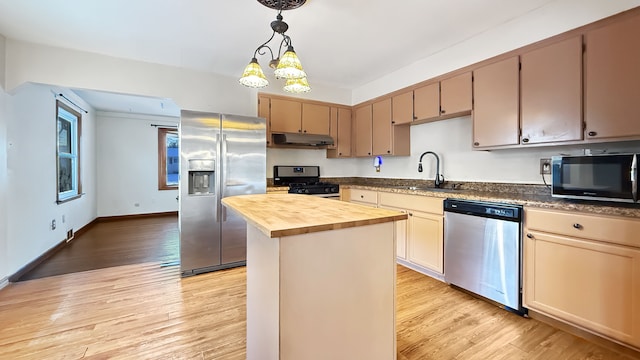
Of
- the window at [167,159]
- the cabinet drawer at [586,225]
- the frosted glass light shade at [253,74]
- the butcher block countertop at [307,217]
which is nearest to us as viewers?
the butcher block countertop at [307,217]

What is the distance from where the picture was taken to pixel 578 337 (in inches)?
73.2

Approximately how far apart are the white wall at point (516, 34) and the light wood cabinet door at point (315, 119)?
1173 millimetres

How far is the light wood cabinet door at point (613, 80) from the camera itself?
69.1 inches

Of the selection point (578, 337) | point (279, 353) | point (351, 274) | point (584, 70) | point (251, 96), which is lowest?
point (578, 337)

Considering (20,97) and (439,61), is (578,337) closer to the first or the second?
(439,61)

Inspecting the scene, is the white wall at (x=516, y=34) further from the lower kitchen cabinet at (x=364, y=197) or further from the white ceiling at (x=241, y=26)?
the lower kitchen cabinet at (x=364, y=197)

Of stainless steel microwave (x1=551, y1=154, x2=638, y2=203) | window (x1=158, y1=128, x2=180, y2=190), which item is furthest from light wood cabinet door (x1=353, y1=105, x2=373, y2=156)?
window (x1=158, y1=128, x2=180, y2=190)

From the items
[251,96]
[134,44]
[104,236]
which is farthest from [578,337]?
[104,236]

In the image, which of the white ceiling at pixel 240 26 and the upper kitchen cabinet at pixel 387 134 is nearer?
the white ceiling at pixel 240 26

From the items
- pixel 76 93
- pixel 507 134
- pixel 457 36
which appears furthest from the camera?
pixel 76 93

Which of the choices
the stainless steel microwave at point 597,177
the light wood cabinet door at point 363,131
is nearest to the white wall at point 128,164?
the light wood cabinet door at point 363,131

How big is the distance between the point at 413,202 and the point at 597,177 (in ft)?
4.69

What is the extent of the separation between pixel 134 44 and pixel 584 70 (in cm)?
392

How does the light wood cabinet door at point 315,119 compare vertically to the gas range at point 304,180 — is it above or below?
above
